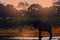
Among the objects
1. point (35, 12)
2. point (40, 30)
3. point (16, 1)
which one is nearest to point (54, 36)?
point (40, 30)

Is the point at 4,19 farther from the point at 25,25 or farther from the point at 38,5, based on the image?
the point at 38,5

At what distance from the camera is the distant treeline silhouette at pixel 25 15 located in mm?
3006

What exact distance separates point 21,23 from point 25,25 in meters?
0.07

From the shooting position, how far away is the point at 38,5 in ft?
Result: 9.98

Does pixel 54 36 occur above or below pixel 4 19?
below

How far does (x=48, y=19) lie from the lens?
9.83 feet

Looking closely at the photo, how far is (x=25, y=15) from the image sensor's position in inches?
119

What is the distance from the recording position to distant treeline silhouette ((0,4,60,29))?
3006mm

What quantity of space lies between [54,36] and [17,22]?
25.6 inches

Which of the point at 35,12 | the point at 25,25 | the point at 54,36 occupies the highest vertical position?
the point at 35,12

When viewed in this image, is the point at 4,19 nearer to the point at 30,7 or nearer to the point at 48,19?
the point at 30,7

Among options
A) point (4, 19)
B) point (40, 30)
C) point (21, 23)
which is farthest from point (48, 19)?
point (4, 19)

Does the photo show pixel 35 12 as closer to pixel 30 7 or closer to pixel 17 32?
pixel 30 7

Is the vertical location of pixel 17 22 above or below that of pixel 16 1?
below
